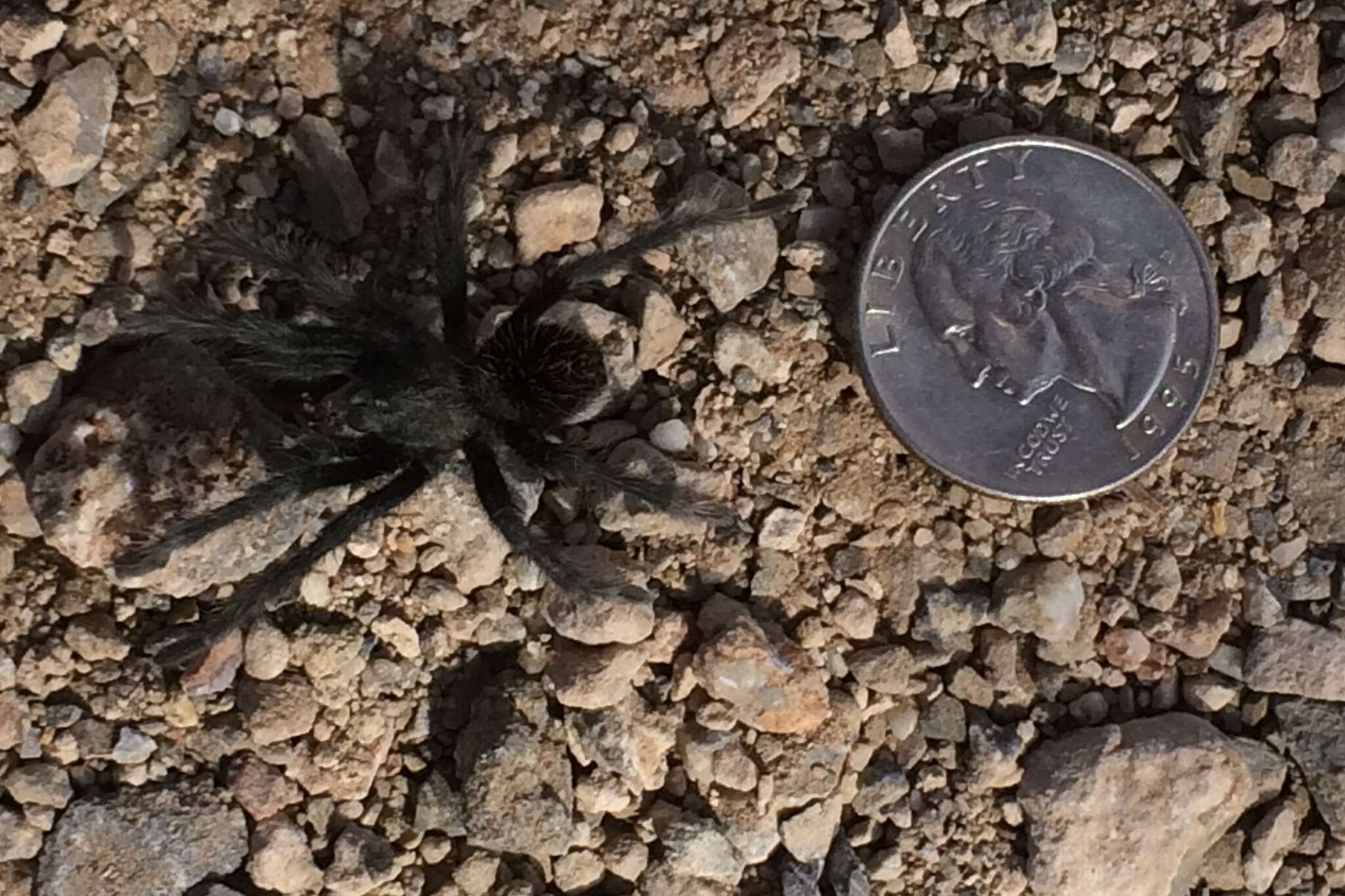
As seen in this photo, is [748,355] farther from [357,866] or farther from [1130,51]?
[357,866]

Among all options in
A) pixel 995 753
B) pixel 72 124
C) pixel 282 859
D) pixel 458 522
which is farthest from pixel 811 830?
pixel 72 124

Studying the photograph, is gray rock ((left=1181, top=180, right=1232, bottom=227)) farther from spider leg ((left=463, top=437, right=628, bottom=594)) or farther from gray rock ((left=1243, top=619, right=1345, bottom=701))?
spider leg ((left=463, top=437, right=628, bottom=594))

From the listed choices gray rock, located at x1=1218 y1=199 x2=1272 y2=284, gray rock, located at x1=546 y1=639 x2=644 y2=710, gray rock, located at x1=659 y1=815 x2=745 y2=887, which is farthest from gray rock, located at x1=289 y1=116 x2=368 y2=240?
gray rock, located at x1=1218 y1=199 x2=1272 y2=284

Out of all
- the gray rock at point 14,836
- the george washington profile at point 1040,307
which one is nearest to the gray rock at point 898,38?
the george washington profile at point 1040,307

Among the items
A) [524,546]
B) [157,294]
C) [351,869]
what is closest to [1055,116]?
[524,546]

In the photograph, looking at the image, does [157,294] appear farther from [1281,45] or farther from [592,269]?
[1281,45]

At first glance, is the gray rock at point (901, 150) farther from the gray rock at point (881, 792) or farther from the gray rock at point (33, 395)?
the gray rock at point (33, 395)

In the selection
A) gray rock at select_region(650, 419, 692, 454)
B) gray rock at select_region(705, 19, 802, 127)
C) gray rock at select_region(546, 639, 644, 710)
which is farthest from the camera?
gray rock at select_region(705, 19, 802, 127)

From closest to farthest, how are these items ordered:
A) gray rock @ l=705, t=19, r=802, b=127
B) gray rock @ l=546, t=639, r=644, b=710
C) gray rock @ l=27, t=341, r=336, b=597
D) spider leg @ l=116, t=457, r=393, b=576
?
spider leg @ l=116, t=457, r=393, b=576
gray rock @ l=27, t=341, r=336, b=597
gray rock @ l=546, t=639, r=644, b=710
gray rock @ l=705, t=19, r=802, b=127
